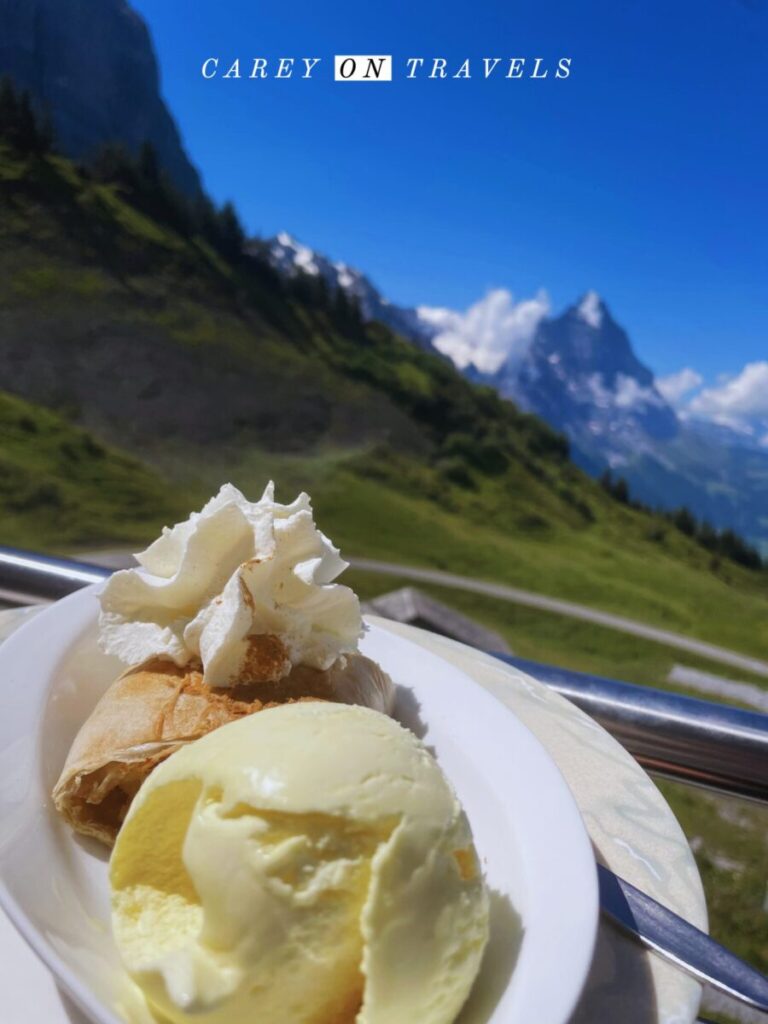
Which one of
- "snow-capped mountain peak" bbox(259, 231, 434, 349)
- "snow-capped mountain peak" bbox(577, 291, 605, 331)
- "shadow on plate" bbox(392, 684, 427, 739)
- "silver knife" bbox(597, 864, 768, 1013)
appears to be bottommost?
"silver knife" bbox(597, 864, 768, 1013)

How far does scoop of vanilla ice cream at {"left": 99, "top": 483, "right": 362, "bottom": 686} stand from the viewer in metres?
0.93

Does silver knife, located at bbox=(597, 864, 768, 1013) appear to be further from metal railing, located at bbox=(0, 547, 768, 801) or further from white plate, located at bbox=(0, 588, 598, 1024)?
metal railing, located at bbox=(0, 547, 768, 801)

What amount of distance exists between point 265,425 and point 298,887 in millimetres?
12595

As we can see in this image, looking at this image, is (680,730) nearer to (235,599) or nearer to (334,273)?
(235,599)

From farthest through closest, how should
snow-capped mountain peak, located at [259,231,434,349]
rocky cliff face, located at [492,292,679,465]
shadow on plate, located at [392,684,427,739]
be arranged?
rocky cliff face, located at [492,292,679,465], snow-capped mountain peak, located at [259,231,434,349], shadow on plate, located at [392,684,427,739]

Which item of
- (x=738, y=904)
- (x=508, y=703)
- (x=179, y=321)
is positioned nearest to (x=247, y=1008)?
(x=508, y=703)

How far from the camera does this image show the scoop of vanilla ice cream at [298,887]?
54 centimetres

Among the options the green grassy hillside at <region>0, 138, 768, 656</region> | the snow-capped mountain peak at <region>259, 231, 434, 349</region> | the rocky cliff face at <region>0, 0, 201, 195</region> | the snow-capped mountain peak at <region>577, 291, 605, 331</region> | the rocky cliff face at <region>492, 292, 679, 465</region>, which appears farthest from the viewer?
the snow-capped mountain peak at <region>577, 291, 605, 331</region>

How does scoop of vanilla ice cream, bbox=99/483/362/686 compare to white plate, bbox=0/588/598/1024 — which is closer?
white plate, bbox=0/588/598/1024

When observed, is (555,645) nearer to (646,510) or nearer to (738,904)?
(646,510)

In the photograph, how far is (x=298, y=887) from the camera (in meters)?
0.57

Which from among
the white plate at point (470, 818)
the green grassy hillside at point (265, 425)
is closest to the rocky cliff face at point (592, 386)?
the green grassy hillside at point (265, 425)

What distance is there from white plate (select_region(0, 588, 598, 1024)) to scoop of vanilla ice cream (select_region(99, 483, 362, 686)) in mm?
64

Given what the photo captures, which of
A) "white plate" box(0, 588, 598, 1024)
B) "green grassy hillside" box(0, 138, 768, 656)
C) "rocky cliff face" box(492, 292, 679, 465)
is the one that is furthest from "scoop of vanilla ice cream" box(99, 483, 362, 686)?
"rocky cliff face" box(492, 292, 679, 465)
